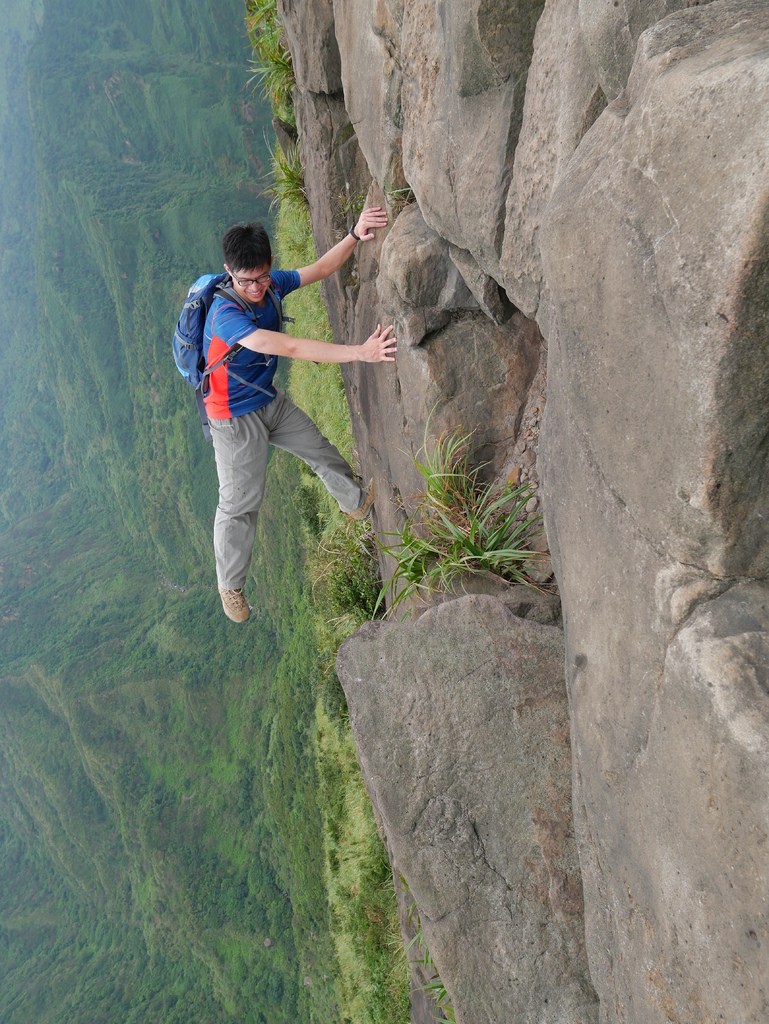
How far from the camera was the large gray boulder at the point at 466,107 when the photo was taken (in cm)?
319

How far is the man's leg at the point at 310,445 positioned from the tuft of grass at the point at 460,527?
70.1 inches

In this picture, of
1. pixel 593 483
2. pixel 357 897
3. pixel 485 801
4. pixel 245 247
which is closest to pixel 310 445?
pixel 245 247

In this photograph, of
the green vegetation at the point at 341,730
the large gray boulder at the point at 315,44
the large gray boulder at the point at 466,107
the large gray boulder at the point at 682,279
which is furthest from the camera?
the green vegetation at the point at 341,730

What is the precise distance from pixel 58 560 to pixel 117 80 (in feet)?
101

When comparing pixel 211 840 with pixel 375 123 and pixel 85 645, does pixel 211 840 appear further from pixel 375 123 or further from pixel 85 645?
pixel 375 123

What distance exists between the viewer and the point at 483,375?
14.6ft

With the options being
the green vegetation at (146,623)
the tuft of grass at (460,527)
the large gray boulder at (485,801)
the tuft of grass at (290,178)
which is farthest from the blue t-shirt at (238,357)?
the green vegetation at (146,623)

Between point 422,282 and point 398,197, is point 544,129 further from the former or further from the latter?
point 398,197

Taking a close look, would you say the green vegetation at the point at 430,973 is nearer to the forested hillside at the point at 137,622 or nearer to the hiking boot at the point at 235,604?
the hiking boot at the point at 235,604

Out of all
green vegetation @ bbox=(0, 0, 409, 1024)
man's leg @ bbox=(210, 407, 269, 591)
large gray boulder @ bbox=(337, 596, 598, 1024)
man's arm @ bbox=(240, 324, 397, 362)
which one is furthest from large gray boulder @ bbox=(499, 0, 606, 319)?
green vegetation @ bbox=(0, 0, 409, 1024)

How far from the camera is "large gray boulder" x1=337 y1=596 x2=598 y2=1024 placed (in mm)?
3271

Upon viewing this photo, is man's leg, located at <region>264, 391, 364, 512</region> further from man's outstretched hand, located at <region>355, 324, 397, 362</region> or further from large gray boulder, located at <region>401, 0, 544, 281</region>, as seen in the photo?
large gray boulder, located at <region>401, 0, 544, 281</region>

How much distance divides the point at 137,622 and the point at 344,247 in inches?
1514

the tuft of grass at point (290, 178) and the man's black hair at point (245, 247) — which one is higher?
the tuft of grass at point (290, 178)
